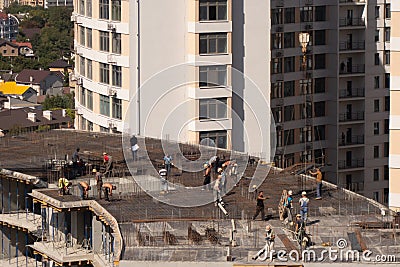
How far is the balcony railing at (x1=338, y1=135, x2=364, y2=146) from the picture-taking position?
116 meters

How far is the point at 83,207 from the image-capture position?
66.4 meters

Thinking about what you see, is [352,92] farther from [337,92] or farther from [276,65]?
[276,65]

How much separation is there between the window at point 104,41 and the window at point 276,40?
13.3 meters

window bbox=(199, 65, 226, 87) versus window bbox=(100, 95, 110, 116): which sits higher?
window bbox=(199, 65, 226, 87)

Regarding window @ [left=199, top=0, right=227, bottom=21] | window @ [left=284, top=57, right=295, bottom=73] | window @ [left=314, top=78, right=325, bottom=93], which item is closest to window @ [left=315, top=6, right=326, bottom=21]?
window @ [left=284, top=57, right=295, bottom=73]

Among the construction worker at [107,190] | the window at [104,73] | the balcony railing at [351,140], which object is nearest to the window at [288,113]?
the balcony railing at [351,140]

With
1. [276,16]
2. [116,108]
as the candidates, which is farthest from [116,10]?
[276,16]

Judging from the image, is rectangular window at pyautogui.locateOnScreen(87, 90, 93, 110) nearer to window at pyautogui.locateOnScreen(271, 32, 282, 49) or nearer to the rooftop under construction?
window at pyautogui.locateOnScreen(271, 32, 282, 49)

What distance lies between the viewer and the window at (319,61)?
114688 mm

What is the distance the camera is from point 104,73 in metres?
107

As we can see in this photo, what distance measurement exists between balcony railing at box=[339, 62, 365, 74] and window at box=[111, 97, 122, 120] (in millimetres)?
21193

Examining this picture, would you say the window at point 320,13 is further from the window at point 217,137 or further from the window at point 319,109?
the window at point 217,137

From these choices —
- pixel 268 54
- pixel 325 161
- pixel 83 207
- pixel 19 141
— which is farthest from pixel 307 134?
pixel 83 207

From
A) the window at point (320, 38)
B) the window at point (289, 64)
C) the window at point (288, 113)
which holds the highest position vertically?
the window at point (320, 38)
